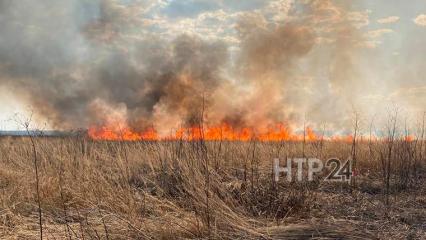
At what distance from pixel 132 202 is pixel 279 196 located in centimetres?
184

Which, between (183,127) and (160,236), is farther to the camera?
(183,127)

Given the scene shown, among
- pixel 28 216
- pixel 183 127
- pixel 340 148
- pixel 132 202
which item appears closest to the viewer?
pixel 132 202

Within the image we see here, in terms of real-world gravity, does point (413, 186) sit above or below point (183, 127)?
below

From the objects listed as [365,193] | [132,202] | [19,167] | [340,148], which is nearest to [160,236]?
[132,202]

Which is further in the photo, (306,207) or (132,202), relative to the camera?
(306,207)

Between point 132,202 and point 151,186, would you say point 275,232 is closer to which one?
point 132,202

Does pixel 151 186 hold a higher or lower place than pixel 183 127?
lower

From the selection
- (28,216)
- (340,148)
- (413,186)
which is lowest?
(28,216)

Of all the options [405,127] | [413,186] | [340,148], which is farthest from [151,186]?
[340,148]

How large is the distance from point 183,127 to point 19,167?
3.68 meters

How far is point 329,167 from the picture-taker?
8148 millimetres

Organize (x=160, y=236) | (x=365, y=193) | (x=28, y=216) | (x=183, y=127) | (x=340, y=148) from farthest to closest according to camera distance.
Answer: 1. (x=340, y=148)
2. (x=183, y=127)
3. (x=365, y=193)
4. (x=28, y=216)
5. (x=160, y=236)

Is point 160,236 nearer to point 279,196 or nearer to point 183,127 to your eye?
point 279,196

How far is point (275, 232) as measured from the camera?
12.0 feet
